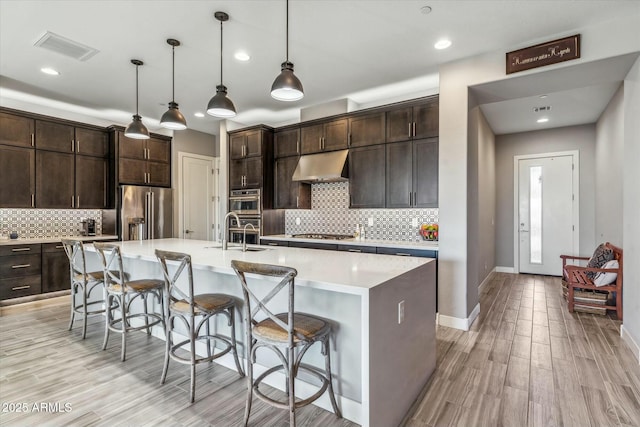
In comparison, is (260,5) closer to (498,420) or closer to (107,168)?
(498,420)

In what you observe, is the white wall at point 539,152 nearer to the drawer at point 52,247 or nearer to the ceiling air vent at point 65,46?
the ceiling air vent at point 65,46

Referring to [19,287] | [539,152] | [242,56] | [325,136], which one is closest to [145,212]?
[19,287]

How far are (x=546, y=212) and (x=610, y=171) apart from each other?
6.08 ft

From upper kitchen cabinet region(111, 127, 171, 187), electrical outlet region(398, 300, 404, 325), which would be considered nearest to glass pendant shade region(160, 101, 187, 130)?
electrical outlet region(398, 300, 404, 325)

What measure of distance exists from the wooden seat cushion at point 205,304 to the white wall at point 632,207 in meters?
3.49

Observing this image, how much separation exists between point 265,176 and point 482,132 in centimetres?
367

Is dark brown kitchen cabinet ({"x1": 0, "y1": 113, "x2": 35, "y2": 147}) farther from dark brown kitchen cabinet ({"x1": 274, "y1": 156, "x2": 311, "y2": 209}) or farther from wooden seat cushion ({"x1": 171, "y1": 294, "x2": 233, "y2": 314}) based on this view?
wooden seat cushion ({"x1": 171, "y1": 294, "x2": 233, "y2": 314})

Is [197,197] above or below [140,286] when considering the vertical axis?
above

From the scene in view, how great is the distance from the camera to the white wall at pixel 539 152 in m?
5.91

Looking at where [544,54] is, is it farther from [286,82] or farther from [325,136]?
[325,136]

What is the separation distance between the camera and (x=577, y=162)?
19.6 ft

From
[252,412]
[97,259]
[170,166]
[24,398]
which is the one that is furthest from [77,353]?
[170,166]

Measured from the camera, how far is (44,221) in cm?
511

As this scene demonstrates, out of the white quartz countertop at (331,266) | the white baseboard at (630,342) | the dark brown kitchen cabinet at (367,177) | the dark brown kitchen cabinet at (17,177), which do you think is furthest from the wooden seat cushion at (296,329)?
the dark brown kitchen cabinet at (17,177)
